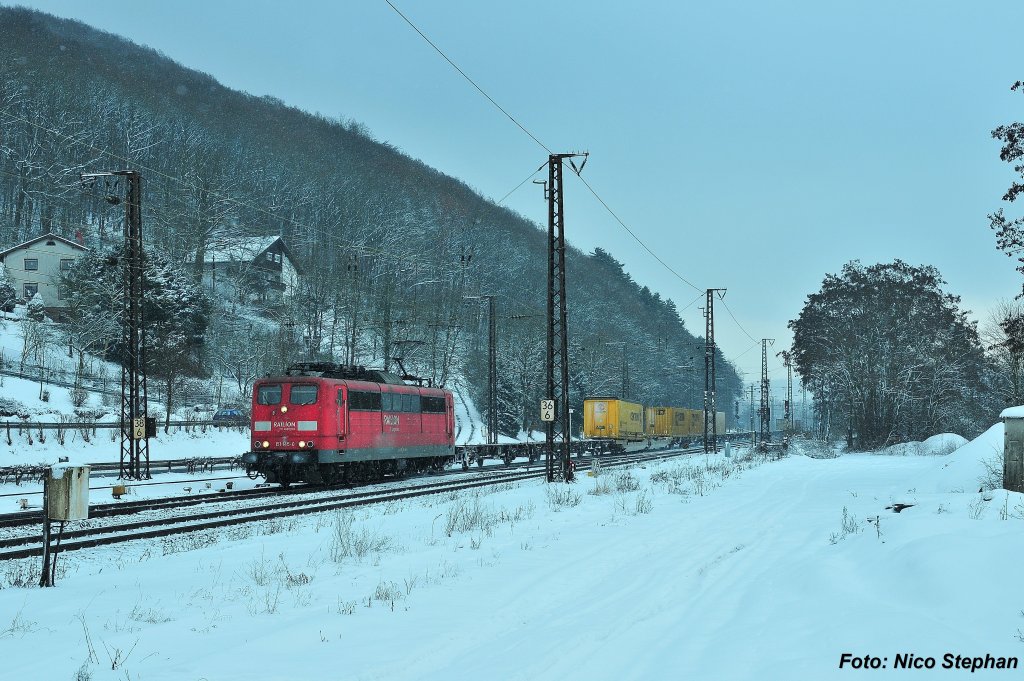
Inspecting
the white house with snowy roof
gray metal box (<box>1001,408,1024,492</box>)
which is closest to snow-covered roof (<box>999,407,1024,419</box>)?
gray metal box (<box>1001,408,1024,492</box>)

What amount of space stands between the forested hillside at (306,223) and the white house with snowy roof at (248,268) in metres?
1.47

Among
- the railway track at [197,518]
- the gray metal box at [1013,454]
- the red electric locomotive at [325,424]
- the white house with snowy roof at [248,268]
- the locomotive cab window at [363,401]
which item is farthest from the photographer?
the white house with snowy roof at [248,268]

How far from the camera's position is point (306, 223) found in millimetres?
110750

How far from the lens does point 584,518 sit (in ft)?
51.4

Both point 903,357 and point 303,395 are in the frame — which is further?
point 903,357

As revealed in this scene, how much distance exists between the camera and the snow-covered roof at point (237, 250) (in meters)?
92.4

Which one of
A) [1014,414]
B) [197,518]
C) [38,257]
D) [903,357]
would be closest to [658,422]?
[903,357]

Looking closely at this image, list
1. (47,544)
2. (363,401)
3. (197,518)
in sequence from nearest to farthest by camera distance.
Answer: (47,544), (197,518), (363,401)

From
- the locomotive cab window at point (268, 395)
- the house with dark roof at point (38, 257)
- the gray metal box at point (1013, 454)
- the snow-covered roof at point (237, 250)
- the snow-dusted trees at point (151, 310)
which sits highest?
the snow-covered roof at point (237, 250)

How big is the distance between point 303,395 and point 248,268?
68.9 meters

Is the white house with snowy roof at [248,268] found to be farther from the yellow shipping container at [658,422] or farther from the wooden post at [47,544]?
the wooden post at [47,544]

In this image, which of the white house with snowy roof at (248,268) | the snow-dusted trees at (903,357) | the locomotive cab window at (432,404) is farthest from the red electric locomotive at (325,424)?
the white house with snowy roof at (248,268)

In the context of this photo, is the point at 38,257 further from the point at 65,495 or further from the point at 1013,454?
the point at 1013,454

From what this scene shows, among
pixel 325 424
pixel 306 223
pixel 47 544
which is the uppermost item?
pixel 306 223
